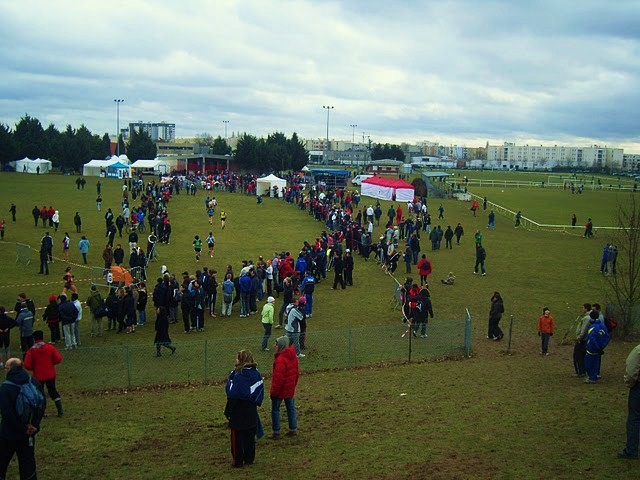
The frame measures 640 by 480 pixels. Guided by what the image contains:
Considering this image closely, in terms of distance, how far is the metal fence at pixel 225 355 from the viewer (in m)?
13.2

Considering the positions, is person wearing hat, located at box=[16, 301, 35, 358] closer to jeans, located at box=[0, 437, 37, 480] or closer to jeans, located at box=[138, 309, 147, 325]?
jeans, located at box=[138, 309, 147, 325]

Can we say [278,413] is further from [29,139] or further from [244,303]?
[29,139]

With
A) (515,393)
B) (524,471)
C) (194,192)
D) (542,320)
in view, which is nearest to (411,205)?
(194,192)

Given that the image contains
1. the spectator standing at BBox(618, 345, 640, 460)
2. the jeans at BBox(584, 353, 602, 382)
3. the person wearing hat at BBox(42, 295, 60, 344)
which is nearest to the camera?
the spectator standing at BBox(618, 345, 640, 460)

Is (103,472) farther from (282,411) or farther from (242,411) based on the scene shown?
(282,411)

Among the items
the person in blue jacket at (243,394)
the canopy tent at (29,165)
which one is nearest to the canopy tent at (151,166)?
the canopy tent at (29,165)

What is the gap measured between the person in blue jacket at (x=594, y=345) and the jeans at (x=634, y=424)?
3.92m

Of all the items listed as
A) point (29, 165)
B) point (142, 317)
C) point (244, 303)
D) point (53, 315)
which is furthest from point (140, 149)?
point (53, 315)

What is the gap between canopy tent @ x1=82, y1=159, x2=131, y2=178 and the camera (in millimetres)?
73500

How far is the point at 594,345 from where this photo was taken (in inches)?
471

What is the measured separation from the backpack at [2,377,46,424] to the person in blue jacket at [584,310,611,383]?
32.1ft

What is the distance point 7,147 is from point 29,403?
Answer: 8218 centimetres

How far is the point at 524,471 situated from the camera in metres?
7.70

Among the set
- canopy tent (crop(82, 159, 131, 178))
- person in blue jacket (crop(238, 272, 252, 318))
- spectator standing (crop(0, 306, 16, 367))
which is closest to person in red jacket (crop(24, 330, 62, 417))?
spectator standing (crop(0, 306, 16, 367))
